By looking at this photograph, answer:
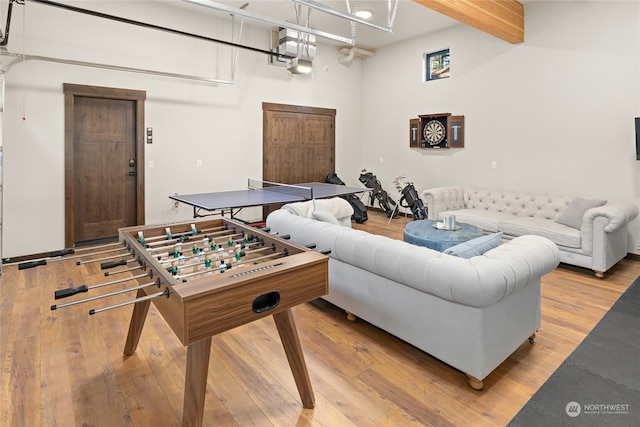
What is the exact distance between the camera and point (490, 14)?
14.5 ft

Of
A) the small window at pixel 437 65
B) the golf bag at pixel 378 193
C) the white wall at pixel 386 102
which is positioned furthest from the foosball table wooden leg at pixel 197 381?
the small window at pixel 437 65

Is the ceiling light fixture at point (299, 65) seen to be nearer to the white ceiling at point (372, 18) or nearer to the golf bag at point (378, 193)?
the white ceiling at point (372, 18)

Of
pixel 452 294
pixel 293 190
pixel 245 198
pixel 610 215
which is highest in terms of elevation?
pixel 293 190

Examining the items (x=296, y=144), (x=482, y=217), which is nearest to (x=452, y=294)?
(x=482, y=217)

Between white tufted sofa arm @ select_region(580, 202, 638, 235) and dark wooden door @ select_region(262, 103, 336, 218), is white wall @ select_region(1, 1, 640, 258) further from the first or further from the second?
white tufted sofa arm @ select_region(580, 202, 638, 235)

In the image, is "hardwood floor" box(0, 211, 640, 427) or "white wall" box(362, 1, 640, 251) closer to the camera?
"hardwood floor" box(0, 211, 640, 427)

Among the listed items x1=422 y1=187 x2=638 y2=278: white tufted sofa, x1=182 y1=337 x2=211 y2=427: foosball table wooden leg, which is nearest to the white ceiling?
x1=422 y1=187 x2=638 y2=278: white tufted sofa

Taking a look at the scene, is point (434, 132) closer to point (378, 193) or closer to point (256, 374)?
point (378, 193)

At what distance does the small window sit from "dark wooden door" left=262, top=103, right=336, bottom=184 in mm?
1961

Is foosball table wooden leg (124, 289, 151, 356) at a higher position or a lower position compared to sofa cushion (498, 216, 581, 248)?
lower

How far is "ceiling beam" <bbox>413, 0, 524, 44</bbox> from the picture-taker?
3760 mm

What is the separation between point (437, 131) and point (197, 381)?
5956mm

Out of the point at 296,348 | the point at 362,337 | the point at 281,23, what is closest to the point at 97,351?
the point at 296,348

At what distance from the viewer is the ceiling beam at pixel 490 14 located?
3.76 m
